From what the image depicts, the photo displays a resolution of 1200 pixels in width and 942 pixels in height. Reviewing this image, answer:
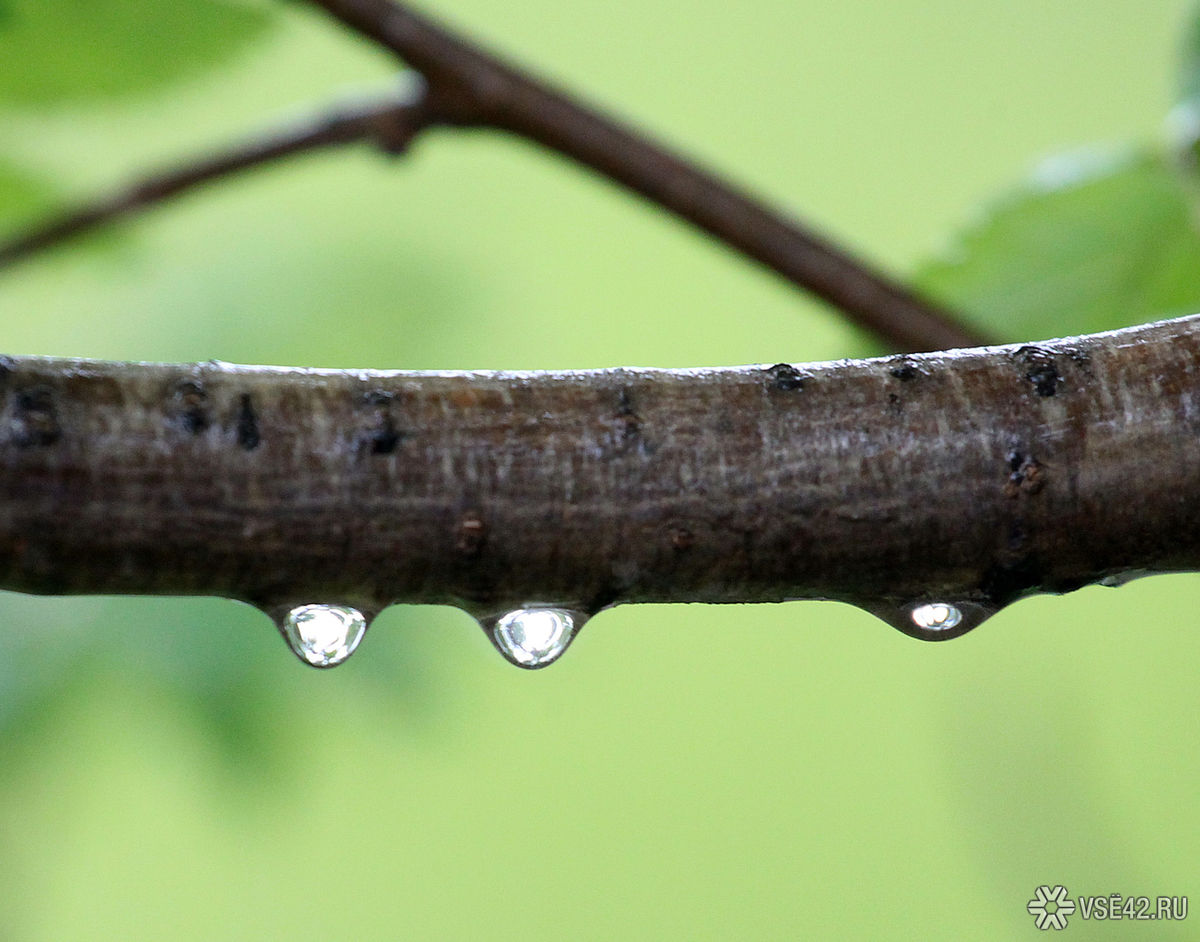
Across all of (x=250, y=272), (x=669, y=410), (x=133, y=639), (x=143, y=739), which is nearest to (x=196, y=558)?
(x=669, y=410)

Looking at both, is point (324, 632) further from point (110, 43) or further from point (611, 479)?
point (110, 43)

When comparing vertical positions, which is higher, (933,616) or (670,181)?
(670,181)

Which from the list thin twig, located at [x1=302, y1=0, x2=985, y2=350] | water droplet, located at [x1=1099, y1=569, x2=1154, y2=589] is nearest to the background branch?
thin twig, located at [x1=302, y1=0, x2=985, y2=350]

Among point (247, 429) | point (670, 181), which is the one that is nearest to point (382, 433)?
point (247, 429)

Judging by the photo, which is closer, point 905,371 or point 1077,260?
point 905,371

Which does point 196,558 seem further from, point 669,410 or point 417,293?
point 417,293

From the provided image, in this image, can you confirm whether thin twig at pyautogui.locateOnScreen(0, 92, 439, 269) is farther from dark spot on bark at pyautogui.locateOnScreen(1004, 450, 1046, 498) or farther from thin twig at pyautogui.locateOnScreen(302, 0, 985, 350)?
dark spot on bark at pyautogui.locateOnScreen(1004, 450, 1046, 498)
